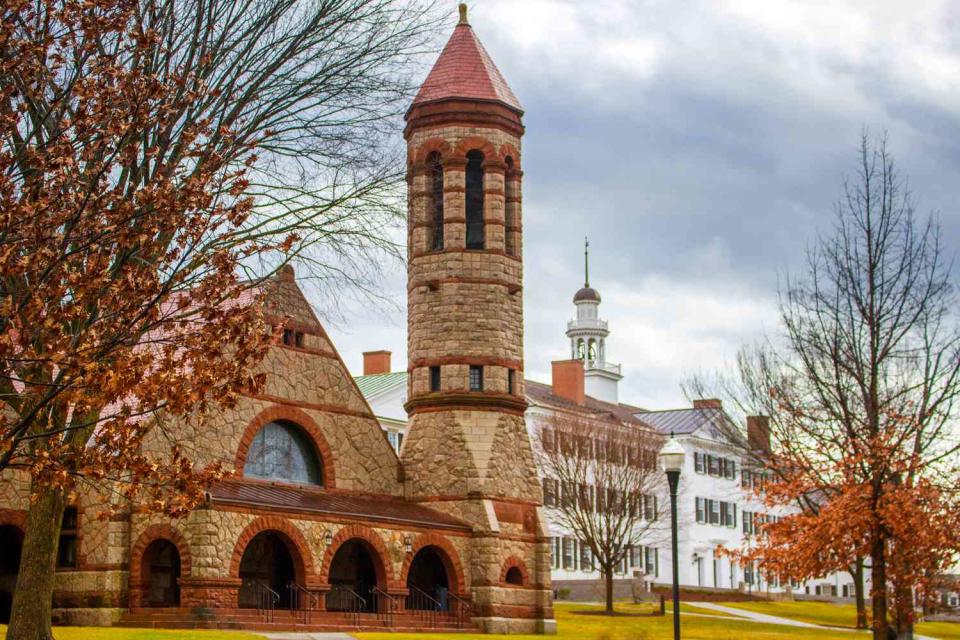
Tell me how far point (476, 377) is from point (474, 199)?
4.90m

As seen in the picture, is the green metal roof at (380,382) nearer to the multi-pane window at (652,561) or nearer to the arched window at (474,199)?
the multi-pane window at (652,561)

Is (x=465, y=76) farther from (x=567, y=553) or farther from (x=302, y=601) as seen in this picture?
(x=567, y=553)

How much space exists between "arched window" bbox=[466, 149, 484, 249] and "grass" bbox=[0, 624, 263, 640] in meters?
13.6

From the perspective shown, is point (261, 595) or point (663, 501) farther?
point (663, 501)

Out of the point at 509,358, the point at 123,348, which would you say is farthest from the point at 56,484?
the point at 509,358

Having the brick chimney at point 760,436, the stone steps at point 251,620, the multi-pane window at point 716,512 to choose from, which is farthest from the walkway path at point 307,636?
the multi-pane window at point 716,512

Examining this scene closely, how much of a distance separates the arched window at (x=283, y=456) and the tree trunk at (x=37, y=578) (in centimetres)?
1065

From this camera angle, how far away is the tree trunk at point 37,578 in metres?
21.2

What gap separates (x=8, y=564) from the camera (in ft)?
97.9

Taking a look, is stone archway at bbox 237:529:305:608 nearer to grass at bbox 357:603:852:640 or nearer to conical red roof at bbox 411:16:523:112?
grass at bbox 357:603:852:640

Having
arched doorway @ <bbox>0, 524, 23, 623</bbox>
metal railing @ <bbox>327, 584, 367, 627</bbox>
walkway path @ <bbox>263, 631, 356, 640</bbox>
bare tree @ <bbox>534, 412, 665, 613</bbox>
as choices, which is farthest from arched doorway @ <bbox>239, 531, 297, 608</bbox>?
bare tree @ <bbox>534, 412, 665, 613</bbox>

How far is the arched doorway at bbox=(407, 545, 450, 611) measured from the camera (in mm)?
34844

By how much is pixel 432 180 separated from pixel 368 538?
33.4ft

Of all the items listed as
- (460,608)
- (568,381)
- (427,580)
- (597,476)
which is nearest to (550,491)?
(597,476)
